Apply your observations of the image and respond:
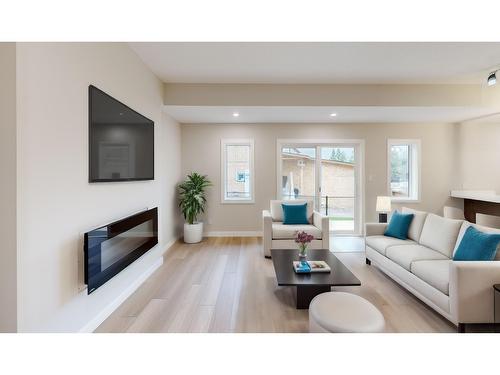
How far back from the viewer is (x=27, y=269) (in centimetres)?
150

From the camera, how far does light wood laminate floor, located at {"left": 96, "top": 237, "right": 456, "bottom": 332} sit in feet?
7.20

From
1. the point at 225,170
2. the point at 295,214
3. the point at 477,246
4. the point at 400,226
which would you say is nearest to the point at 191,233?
the point at 225,170

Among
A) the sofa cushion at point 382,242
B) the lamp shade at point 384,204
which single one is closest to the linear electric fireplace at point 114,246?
the sofa cushion at point 382,242

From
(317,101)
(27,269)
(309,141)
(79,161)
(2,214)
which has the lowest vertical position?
(27,269)

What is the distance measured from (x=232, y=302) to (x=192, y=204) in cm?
265

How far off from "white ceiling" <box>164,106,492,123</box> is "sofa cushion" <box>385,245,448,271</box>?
2.32 meters

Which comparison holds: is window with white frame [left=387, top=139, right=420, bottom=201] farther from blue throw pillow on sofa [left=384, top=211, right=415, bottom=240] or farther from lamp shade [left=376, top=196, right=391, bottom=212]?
blue throw pillow on sofa [left=384, top=211, right=415, bottom=240]

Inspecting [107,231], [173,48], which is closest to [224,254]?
[107,231]

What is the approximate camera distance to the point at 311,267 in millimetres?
A: 2691

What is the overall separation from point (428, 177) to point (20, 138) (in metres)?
6.63

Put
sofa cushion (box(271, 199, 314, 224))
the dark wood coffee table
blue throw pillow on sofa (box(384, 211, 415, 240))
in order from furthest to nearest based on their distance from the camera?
sofa cushion (box(271, 199, 314, 224))
blue throw pillow on sofa (box(384, 211, 415, 240))
the dark wood coffee table

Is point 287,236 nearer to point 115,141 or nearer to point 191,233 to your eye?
point 191,233

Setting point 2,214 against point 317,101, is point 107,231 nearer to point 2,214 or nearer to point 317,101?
point 2,214

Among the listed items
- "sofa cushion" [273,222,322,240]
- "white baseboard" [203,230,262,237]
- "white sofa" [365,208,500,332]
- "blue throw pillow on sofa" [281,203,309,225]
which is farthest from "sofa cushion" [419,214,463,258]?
"white baseboard" [203,230,262,237]
